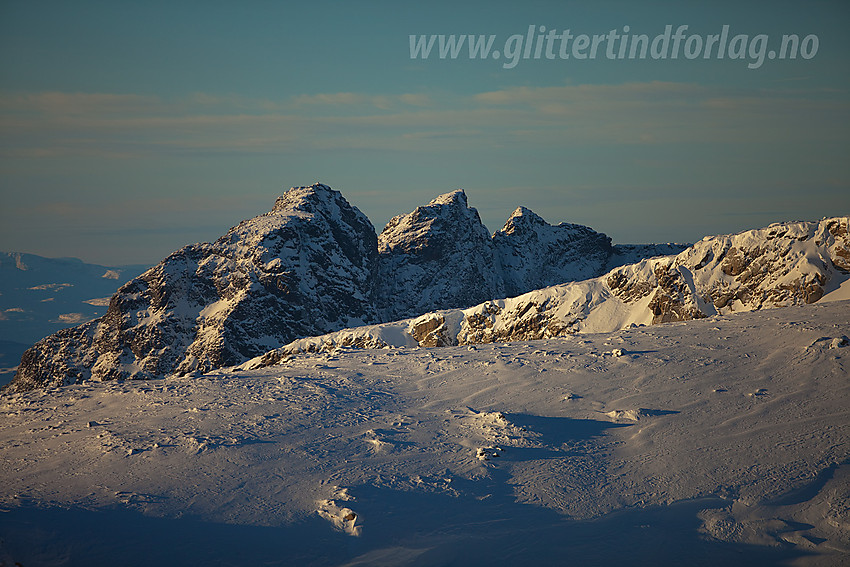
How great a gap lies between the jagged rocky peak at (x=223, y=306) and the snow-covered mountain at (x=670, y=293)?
66047 mm

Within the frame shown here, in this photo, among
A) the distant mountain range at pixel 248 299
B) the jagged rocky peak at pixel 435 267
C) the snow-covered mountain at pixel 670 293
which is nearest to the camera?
the snow-covered mountain at pixel 670 293

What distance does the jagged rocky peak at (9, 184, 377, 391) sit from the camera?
13850 cm

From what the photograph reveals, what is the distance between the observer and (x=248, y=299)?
145 m

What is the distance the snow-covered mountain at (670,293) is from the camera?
52.7m

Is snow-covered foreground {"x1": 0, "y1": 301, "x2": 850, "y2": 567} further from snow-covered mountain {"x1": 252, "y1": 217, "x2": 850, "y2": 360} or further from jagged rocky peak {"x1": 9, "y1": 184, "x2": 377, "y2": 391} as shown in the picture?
jagged rocky peak {"x1": 9, "y1": 184, "x2": 377, "y2": 391}

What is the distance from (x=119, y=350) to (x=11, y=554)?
465ft

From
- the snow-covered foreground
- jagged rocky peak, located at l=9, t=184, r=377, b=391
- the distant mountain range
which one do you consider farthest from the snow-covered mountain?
jagged rocky peak, located at l=9, t=184, r=377, b=391

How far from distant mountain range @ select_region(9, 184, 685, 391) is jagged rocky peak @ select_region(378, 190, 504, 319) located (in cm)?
48

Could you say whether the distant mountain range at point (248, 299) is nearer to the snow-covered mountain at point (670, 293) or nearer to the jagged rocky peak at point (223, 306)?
the jagged rocky peak at point (223, 306)

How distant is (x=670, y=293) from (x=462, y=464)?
52.8 m

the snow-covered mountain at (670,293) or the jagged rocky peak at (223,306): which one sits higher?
the jagged rocky peak at (223,306)

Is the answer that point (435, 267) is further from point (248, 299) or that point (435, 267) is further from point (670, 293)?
point (670, 293)

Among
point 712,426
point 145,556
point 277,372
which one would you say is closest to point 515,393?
point 712,426

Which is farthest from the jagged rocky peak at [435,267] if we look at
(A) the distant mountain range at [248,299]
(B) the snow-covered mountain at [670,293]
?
(B) the snow-covered mountain at [670,293]
